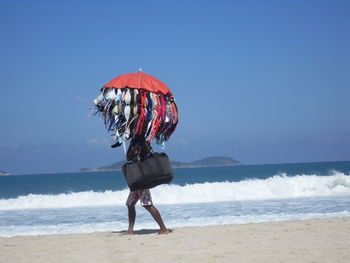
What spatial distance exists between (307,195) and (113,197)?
8363 mm

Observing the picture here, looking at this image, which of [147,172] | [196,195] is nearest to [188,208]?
[196,195]

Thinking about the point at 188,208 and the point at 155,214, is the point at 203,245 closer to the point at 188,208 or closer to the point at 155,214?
the point at 155,214

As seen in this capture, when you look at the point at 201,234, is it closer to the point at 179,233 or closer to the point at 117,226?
the point at 179,233

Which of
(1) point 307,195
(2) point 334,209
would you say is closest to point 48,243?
(2) point 334,209

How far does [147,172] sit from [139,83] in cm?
146

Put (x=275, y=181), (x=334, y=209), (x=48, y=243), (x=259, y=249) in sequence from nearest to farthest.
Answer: (x=259, y=249) → (x=48, y=243) → (x=334, y=209) → (x=275, y=181)

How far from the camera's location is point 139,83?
311 inches

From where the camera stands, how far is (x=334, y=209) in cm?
1370

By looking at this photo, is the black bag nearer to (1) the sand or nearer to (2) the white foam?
(1) the sand

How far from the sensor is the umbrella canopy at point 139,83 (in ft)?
25.8

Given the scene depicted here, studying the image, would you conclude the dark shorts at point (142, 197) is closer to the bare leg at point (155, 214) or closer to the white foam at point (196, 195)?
the bare leg at point (155, 214)

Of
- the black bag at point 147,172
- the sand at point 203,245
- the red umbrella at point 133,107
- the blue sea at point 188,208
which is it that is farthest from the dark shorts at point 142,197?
the blue sea at point 188,208

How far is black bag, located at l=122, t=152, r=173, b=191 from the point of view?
774 cm

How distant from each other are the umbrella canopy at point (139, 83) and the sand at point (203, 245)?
8.09ft
